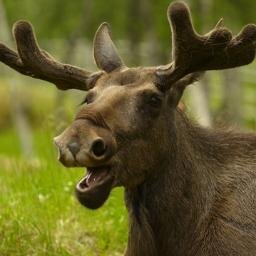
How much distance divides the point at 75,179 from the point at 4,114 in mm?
36996

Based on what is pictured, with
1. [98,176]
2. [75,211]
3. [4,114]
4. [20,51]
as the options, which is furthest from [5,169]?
[4,114]

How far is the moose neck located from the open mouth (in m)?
Result: 0.56

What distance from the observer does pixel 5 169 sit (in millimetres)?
13227

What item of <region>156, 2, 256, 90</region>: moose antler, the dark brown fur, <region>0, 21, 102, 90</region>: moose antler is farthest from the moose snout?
<region>0, 21, 102, 90</region>: moose antler

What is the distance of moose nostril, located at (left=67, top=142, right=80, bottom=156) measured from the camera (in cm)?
731

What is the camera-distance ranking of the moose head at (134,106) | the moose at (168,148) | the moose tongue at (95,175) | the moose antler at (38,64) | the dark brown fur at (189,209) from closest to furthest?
the moose head at (134,106) < the moose tongue at (95,175) < the moose at (168,148) < the dark brown fur at (189,209) < the moose antler at (38,64)

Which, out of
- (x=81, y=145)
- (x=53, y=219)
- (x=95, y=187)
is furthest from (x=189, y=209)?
(x=53, y=219)

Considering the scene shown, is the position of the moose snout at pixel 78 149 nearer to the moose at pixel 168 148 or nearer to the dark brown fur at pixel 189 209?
the moose at pixel 168 148

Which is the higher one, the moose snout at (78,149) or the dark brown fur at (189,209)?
the moose snout at (78,149)

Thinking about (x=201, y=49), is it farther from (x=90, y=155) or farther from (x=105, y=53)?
(x=90, y=155)

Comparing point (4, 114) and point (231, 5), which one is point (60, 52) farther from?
point (231, 5)

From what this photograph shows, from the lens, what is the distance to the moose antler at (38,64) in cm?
853

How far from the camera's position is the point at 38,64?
8641 mm

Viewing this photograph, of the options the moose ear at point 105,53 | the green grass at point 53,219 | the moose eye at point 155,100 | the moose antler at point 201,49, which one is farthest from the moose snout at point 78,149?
the green grass at point 53,219
